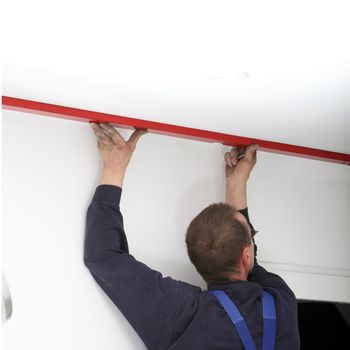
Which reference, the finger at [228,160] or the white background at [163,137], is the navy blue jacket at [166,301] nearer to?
the white background at [163,137]

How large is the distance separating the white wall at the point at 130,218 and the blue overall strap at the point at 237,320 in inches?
12.2

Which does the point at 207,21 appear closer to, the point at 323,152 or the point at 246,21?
the point at 246,21

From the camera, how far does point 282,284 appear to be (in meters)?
1.52

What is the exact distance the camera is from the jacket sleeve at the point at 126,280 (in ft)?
4.46

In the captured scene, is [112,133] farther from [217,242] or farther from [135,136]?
[217,242]

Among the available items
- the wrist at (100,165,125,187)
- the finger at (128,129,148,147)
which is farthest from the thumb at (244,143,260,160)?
the wrist at (100,165,125,187)

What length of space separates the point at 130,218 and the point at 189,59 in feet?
2.34

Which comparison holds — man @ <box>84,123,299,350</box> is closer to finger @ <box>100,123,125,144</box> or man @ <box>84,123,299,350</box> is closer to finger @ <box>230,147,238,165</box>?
finger @ <box>100,123,125,144</box>

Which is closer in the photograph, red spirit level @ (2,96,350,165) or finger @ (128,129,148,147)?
red spirit level @ (2,96,350,165)

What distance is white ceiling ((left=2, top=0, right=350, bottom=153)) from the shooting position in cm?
92

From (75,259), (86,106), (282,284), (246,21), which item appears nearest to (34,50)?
(86,106)

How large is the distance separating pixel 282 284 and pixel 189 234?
0.37m

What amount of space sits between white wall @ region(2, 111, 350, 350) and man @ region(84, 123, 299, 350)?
87 mm

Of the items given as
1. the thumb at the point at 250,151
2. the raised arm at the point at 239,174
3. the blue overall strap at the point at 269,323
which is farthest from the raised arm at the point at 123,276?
the thumb at the point at 250,151
